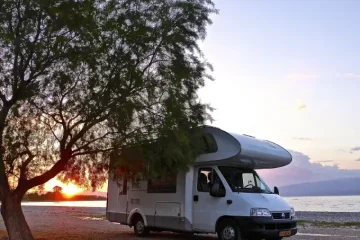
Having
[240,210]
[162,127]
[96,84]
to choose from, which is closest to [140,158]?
[162,127]

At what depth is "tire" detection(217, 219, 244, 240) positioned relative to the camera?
12.9m

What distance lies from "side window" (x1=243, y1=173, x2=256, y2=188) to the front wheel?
3.91 meters

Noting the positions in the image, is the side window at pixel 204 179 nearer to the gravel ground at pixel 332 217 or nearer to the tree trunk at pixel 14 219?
the tree trunk at pixel 14 219

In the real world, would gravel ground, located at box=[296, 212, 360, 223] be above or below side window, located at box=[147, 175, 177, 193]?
below

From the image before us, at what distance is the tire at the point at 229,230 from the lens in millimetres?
12936

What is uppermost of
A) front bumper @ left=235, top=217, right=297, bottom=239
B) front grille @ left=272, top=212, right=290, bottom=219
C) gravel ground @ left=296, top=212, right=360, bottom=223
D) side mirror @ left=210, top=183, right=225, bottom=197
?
side mirror @ left=210, top=183, right=225, bottom=197

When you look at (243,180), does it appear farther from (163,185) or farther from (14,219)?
(14,219)

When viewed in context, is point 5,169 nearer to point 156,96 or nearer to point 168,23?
point 156,96

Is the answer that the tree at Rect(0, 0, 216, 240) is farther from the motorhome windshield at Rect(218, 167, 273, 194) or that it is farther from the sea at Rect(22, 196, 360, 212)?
the sea at Rect(22, 196, 360, 212)

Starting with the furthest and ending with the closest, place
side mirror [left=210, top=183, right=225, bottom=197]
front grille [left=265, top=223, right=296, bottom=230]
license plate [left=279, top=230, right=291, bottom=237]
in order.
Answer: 1. side mirror [left=210, top=183, right=225, bottom=197]
2. license plate [left=279, top=230, right=291, bottom=237]
3. front grille [left=265, top=223, right=296, bottom=230]

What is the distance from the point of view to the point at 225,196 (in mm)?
13438

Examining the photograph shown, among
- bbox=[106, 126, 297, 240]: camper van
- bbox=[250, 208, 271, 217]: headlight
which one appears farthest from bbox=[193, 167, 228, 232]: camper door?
bbox=[250, 208, 271, 217]: headlight

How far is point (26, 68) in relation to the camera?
39.9ft

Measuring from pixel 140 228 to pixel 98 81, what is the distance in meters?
6.01
